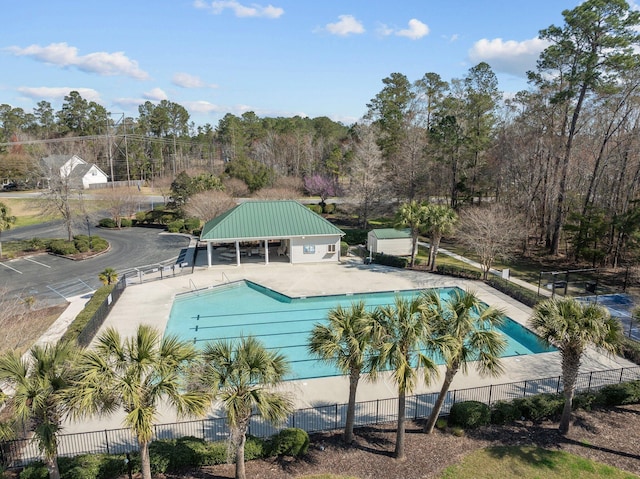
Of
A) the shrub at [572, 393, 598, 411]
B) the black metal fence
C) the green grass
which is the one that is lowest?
the green grass

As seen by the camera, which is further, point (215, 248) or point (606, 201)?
point (215, 248)

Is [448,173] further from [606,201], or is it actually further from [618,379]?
[618,379]

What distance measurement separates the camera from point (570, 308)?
12328 millimetres

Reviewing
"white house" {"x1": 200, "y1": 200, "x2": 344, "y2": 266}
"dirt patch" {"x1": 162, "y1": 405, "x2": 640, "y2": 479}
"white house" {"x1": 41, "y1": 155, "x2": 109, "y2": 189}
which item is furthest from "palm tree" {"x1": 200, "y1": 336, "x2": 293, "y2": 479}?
"white house" {"x1": 41, "y1": 155, "x2": 109, "y2": 189}

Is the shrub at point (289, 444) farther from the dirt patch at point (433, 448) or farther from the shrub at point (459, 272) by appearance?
→ the shrub at point (459, 272)

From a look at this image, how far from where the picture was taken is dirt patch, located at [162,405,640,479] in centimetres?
1117

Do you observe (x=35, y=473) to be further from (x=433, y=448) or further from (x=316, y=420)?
(x=433, y=448)

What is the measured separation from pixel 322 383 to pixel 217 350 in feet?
22.6

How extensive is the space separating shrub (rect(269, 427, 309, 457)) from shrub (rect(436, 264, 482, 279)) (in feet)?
64.1

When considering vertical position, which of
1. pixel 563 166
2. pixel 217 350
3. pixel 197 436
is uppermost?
pixel 563 166

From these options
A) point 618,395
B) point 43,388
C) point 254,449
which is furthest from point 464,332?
point 43,388

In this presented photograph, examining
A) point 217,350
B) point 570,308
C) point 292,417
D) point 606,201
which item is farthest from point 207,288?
point 606,201

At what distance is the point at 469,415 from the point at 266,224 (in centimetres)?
2095

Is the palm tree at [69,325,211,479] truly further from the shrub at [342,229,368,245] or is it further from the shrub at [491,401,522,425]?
the shrub at [342,229,368,245]
